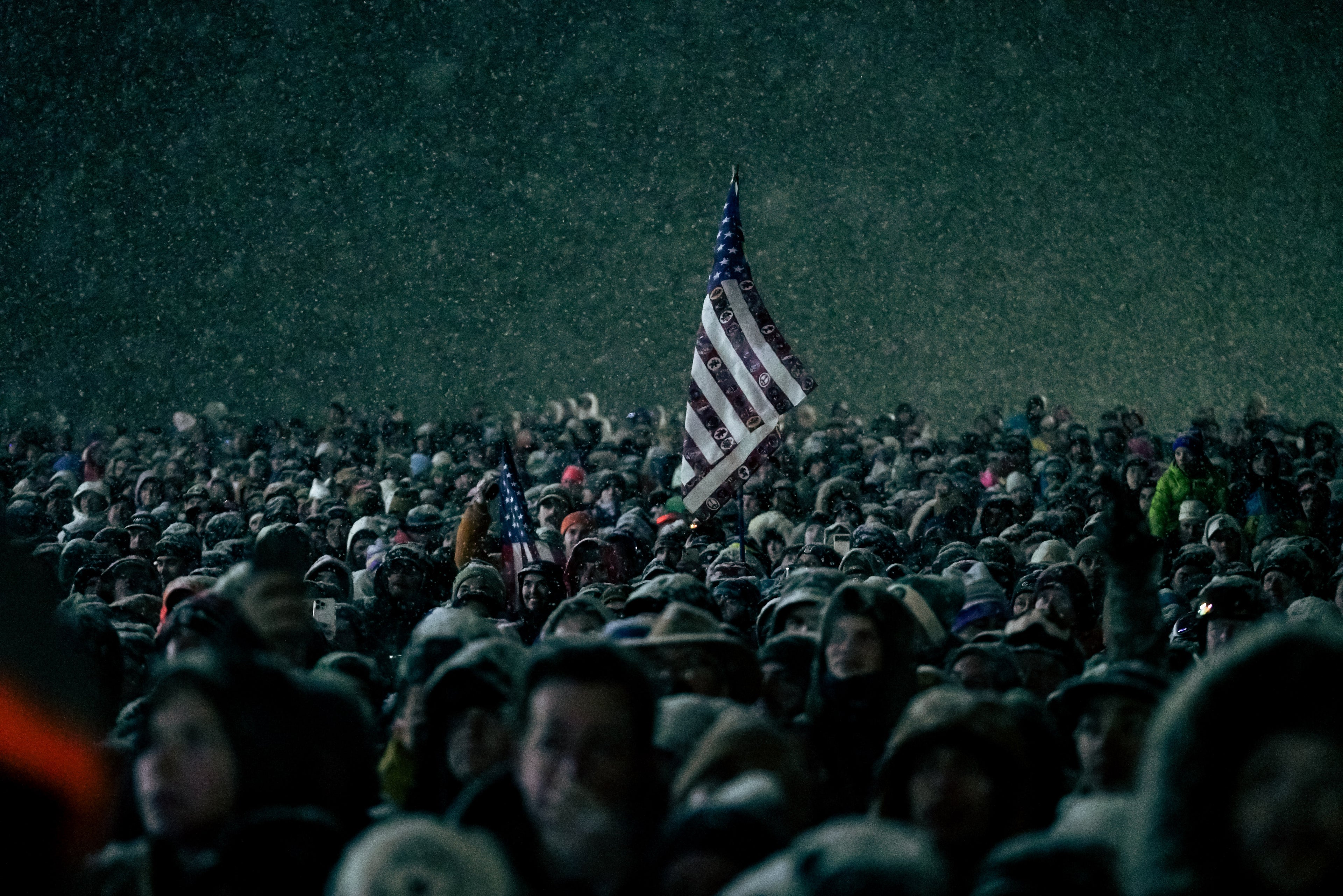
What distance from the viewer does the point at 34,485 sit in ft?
49.8

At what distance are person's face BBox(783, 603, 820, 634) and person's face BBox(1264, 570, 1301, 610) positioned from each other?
10.4 ft

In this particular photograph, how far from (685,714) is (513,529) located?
5.63 m

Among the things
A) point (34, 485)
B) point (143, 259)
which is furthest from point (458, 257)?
point (34, 485)

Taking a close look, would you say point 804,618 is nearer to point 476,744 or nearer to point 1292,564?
point 476,744

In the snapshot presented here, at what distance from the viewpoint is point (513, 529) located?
9.65m

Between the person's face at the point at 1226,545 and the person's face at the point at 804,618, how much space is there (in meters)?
4.61

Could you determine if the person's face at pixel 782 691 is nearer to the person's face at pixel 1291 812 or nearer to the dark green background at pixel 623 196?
the person's face at pixel 1291 812

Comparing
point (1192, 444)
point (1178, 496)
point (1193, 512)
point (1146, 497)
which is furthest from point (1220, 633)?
point (1146, 497)

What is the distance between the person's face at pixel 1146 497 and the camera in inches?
474

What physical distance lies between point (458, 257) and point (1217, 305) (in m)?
15.8

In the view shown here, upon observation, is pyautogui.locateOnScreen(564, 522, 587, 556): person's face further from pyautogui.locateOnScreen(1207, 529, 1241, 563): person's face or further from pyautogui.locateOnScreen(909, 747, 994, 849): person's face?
pyautogui.locateOnScreen(909, 747, 994, 849): person's face

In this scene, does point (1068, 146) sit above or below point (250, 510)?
above

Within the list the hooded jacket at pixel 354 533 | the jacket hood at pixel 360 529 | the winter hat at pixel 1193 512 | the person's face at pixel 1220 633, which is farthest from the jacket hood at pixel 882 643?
the jacket hood at pixel 360 529

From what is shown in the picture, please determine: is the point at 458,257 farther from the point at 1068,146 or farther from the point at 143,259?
the point at 1068,146
